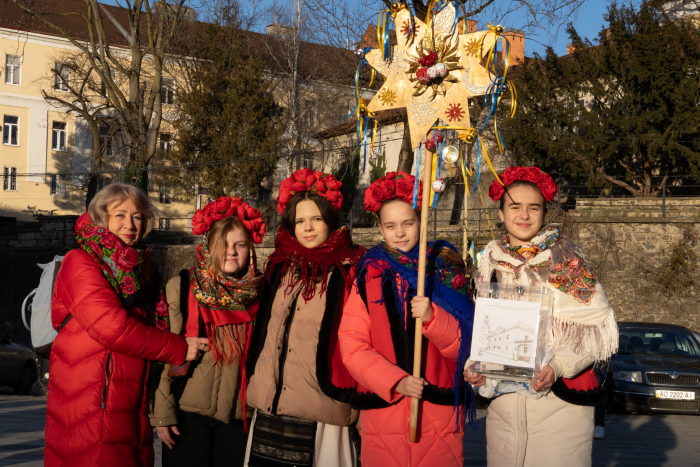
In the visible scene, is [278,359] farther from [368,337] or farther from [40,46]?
[40,46]

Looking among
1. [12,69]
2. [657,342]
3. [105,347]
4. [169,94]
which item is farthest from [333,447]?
[12,69]

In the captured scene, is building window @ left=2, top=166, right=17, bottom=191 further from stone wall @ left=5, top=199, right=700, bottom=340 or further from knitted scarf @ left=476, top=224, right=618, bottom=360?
knitted scarf @ left=476, top=224, right=618, bottom=360

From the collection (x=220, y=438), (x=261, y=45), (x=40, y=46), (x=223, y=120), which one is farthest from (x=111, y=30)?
(x=220, y=438)

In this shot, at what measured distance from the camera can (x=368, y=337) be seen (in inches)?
154

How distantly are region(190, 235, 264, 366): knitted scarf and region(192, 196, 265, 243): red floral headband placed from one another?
0.24 m

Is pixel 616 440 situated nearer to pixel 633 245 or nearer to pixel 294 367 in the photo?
pixel 294 367

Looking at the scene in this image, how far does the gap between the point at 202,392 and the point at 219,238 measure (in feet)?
3.09

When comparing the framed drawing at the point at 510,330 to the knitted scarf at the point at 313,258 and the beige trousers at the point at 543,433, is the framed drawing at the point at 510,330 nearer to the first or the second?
the beige trousers at the point at 543,433

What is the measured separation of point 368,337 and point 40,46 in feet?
155

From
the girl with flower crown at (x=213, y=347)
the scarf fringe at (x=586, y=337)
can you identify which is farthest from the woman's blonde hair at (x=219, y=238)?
the scarf fringe at (x=586, y=337)

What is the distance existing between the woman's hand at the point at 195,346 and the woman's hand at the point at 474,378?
1.60 metres

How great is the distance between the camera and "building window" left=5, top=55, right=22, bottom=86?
45.1 meters

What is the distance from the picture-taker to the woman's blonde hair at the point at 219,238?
4.58 m

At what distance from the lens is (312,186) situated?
14.5 ft
